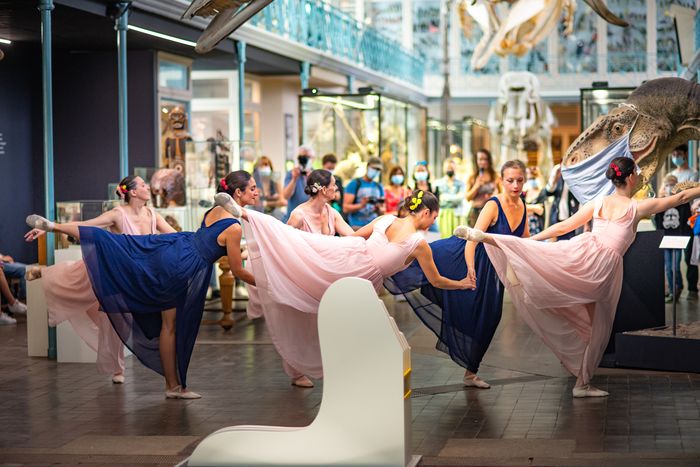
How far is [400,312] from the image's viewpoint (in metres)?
14.8

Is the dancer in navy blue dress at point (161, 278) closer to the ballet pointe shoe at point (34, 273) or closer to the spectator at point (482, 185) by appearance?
the ballet pointe shoe at point (34, 273)

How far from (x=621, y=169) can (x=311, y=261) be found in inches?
93.0

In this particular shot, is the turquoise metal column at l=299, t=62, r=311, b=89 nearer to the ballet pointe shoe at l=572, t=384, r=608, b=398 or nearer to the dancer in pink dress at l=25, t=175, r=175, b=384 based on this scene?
the dancer in pink dress at l=25, t=175, r=175, b=384

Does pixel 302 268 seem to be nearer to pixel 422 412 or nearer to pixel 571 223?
pixel 422 412

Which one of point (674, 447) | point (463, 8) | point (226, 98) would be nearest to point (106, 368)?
point (674, 447)

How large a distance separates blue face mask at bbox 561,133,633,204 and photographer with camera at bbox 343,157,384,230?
16.6 feet

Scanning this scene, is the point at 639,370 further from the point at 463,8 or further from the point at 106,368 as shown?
the point at 463,8

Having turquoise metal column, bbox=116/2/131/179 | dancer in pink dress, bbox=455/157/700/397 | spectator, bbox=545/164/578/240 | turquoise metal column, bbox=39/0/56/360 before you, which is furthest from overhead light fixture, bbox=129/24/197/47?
dancer in pink dress, bbox=455/157/700/397

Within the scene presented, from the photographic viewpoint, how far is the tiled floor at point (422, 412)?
24.0 feet

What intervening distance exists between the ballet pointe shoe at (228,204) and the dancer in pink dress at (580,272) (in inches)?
67.8

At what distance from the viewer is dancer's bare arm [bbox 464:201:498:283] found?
30.6ft

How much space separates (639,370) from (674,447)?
9.50 feet

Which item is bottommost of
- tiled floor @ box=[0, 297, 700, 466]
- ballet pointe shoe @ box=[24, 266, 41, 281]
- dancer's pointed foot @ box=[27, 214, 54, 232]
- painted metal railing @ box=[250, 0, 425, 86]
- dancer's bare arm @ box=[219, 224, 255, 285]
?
tiled floor @ box=[0, 297, 700, 466]

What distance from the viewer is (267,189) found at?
56.9ft
